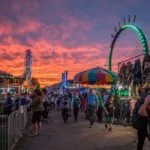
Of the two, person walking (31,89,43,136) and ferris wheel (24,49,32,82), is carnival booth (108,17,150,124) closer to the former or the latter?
person walking (31,89,43,136)

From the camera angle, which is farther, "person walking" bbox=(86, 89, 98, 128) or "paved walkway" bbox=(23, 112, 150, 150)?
"person walking" bbox=(86, 89, 98, 128)

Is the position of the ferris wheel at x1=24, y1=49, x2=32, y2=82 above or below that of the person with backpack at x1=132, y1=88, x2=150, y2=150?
above

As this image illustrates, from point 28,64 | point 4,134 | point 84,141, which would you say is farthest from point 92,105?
point 28,64

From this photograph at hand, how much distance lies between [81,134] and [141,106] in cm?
756

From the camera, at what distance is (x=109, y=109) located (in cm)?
2270

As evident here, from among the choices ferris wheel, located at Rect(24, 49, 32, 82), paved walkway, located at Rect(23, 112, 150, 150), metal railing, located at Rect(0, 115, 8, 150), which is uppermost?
ferris wheel, located at Rect(24, 49, 32, 82)

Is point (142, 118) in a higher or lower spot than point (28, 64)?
lower

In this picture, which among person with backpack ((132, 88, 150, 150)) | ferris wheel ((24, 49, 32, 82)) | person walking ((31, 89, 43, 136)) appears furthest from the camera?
ferris wheel ((24, 49, 32, 82))

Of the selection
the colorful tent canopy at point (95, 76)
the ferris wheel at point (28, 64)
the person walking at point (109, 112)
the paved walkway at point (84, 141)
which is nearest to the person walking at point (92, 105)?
the person walking at point (109, 112)

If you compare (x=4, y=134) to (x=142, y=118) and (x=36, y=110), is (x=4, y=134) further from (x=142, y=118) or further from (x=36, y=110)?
(x=36, y=110)

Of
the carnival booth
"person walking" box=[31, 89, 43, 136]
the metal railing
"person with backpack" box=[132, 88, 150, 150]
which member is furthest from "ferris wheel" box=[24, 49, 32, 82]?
"person with backpack" box=[132, 88, 150, 150]

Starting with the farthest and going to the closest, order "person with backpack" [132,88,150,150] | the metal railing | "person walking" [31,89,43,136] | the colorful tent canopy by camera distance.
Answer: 1. the colorful tent canopy
2. "person walking" [31,89,43,136]
3. the metal railing
4. "person with backpack" [132,88,150,150]

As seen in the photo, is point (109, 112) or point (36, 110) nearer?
point (36, 110)

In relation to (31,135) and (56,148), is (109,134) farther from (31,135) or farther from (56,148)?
(56,148)
